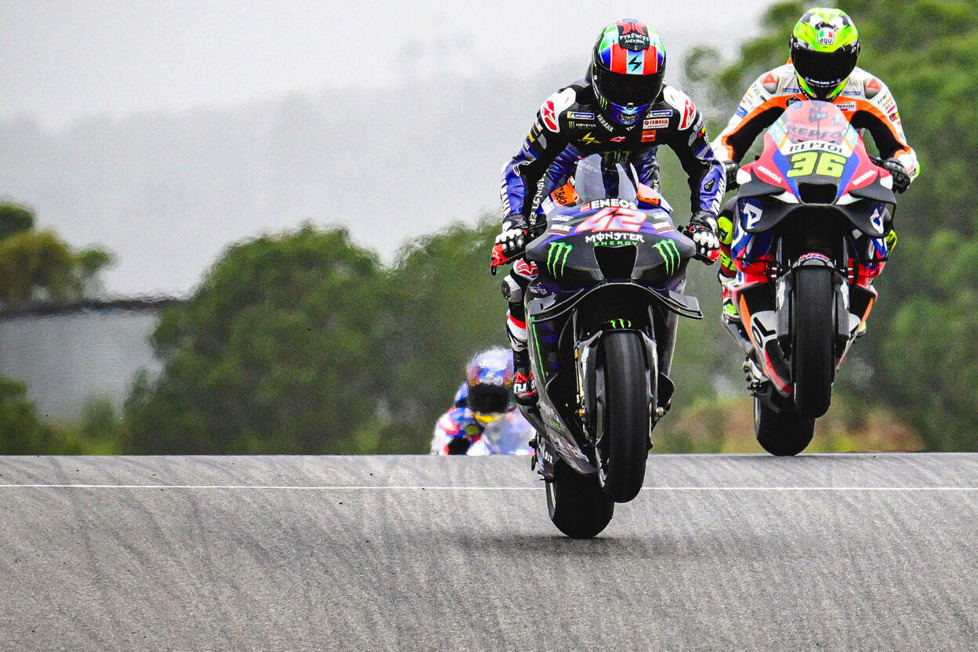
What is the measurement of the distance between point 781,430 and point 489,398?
438 cm

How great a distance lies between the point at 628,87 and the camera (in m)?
7.46

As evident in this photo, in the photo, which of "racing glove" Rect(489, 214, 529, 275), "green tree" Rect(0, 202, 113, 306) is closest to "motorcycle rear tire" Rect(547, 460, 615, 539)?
"racing glove" Rect(489, 214, 529, 275)

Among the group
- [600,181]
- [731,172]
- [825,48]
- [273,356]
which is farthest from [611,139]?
[273,356]

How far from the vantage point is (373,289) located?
814 inches

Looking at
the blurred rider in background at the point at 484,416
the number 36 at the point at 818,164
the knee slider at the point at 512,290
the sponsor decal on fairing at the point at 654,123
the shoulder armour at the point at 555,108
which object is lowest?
the blurred rider in background at the point at 484,416

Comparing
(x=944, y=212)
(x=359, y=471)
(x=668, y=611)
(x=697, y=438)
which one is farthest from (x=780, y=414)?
(x=944, y=212)

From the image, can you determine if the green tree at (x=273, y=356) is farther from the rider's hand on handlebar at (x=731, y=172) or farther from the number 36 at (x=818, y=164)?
the number 36 at (x=818, y=164)

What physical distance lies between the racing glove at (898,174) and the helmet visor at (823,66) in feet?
2.25

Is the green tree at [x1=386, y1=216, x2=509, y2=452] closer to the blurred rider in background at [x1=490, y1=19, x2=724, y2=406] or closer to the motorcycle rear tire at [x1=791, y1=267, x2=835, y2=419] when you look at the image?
the motorcycle rear tire at [x1=791, y1=267, x2=835, y2=419]

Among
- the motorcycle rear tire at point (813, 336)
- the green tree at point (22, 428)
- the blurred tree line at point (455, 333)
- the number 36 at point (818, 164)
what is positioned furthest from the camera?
the green tree at point (22, 428)

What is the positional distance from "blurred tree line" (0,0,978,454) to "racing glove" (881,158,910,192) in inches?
371

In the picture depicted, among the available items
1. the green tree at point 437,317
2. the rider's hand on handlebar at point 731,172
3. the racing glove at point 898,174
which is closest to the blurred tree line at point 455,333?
the green tree at point 437,317

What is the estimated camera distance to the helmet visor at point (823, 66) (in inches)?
401

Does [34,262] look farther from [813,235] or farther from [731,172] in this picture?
[813,235]
